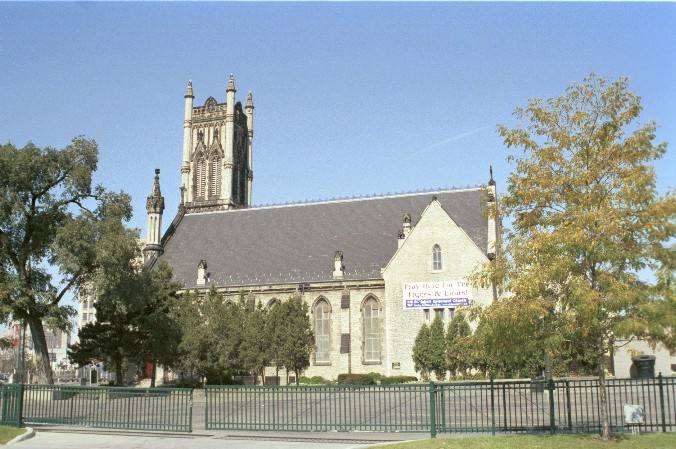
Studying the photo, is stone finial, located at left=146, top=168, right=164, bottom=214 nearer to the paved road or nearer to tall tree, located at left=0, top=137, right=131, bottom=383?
tall tree, located at left=0, top=137, right=131, bottom=383

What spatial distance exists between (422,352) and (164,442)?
1136 inches

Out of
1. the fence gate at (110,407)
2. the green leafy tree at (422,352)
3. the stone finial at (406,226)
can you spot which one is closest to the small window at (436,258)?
the stone finial at (406,226)

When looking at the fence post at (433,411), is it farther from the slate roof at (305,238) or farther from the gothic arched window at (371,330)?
the slate roof at (305,238)

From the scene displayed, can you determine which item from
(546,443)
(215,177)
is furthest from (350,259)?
(546,443)

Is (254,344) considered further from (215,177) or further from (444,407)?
(215,177)

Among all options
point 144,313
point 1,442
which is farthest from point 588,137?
point 144,313

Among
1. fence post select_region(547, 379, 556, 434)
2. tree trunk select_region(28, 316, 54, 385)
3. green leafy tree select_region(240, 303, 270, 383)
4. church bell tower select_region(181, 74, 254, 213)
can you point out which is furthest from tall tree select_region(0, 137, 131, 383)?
church bell tower select_region(181, 74, 254, 213)

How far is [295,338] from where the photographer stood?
42.3 metres

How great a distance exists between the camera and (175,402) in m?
20.7

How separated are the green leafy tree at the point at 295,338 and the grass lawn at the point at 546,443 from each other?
84.2 feet

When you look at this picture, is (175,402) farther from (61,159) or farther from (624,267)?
(61,159)

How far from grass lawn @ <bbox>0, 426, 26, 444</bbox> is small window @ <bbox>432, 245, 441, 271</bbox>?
104 ft

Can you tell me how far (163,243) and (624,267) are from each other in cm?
4998

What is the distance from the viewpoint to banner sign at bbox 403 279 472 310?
46812mm
